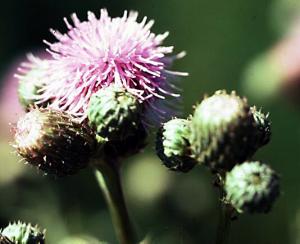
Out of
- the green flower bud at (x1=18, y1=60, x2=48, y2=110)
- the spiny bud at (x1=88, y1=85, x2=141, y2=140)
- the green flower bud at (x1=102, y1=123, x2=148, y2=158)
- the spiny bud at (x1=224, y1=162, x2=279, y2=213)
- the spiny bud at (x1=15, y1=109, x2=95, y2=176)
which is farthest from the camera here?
the green flower bud at (x1=18, y1=60, x2=48, y2=110)

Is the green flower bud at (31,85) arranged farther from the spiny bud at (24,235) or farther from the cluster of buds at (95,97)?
the spiny bud at (24,235)

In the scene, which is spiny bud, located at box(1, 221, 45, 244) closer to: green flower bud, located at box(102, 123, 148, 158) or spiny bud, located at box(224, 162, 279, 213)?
green flower bud, located at box(102, 123, 148, 158)

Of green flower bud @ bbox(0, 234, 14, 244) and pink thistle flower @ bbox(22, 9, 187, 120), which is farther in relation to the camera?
pink thistle flower @ bbox(22, 9, 187, 120)

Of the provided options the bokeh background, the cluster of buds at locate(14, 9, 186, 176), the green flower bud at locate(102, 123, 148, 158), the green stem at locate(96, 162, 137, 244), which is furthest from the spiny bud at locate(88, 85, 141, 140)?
the bokeh background

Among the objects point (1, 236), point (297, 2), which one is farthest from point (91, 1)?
point (1, 236)

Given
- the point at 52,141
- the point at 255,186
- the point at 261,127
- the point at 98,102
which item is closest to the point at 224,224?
the point at 255,186

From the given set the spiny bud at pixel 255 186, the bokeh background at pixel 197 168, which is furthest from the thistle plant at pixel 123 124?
the bokeh background at pixel 197 168

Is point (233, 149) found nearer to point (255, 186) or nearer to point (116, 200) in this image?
point (255, 186)
